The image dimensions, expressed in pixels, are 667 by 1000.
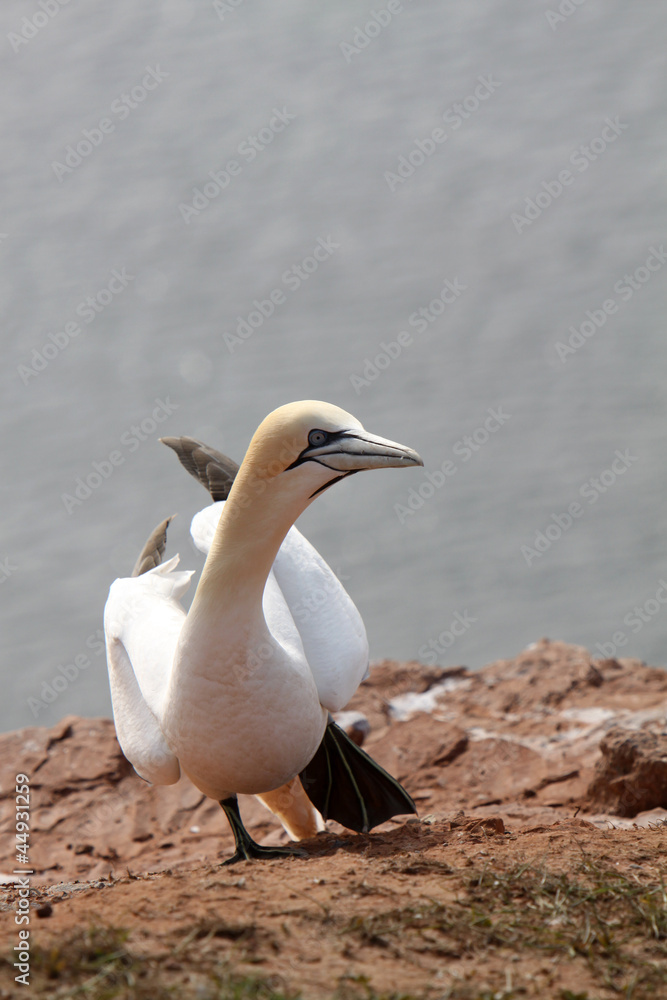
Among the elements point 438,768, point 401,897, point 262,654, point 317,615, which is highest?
point 262,654

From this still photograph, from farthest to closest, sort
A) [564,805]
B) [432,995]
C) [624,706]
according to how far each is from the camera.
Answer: [624,706]
[564,805]
[432,995]

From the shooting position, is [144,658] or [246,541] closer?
[246,541]

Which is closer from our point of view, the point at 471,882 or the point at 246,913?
the point at 246,913

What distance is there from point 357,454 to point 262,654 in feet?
2.69

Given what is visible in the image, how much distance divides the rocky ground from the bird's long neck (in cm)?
93

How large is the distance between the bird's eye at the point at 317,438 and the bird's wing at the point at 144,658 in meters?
1.22

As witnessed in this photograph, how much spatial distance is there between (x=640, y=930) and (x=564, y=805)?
3.01 meters

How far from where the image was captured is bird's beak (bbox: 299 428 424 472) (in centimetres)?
306

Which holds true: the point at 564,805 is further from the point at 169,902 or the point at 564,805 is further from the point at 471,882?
the point at 169,902

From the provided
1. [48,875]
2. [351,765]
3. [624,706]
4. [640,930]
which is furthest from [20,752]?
[640,930]

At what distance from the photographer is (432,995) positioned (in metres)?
2.03

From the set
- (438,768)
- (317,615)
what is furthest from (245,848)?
(438,768)

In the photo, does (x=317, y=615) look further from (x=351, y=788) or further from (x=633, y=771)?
(x=633, y=771)

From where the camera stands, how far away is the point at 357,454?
309 cm
